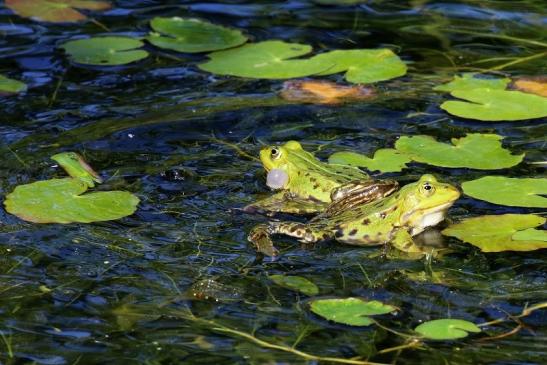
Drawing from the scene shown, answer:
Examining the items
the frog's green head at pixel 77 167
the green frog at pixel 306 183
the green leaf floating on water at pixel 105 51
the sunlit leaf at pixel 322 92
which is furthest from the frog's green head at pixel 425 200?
the green leaf floating on water at pixel 105 51

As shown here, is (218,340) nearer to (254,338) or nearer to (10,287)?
(254,338)

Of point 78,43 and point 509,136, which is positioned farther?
point 78,43

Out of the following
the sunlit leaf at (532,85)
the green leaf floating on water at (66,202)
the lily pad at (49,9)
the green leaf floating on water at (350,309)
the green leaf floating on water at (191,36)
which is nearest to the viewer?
the green leaf floating on water at (350,309)

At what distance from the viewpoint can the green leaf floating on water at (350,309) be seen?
3633 millimetres

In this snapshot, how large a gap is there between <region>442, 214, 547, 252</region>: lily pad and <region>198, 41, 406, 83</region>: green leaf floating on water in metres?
Result: 1.87

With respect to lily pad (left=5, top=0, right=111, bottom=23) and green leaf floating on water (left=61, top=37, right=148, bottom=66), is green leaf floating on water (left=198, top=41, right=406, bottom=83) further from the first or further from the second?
lily pad (left=5, top=0, right=111, bottom=23)

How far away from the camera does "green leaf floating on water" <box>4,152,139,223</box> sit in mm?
4457

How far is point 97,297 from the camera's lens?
Answer: 3.89m

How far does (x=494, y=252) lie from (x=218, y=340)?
1.21 metres

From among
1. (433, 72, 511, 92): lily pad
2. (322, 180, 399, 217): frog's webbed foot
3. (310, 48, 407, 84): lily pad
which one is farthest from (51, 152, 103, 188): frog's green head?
(433, 72, 511, 92): lily pad

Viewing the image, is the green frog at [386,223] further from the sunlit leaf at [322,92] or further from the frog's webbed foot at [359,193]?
the sunlit leaf at [322,92]

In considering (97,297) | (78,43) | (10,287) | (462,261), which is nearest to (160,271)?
(97,297)

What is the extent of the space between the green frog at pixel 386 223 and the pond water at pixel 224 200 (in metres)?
0.06

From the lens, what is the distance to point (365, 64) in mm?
6270
